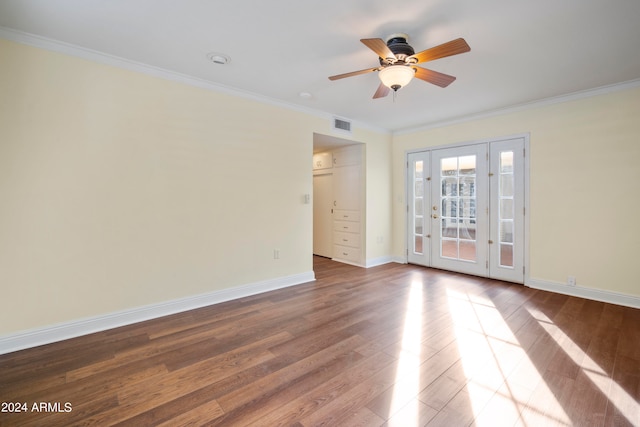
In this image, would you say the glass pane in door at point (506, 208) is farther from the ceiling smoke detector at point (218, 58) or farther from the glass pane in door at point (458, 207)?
the ceiling smoke detector at point (218, 58)

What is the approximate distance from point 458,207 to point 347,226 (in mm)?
2058

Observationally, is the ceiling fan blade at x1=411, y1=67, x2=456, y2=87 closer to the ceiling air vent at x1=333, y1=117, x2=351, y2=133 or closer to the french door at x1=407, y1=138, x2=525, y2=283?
the ceiling air vent at x1=333, y1=117, x2=351, y2=133

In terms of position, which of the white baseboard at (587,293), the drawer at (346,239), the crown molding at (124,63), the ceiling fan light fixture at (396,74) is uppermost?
the crown molding at (124,63)

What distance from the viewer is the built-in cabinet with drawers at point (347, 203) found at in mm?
5445

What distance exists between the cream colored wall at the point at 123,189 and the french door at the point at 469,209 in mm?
2823

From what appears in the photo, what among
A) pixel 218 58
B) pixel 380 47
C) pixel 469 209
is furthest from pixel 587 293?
pixel 218 58

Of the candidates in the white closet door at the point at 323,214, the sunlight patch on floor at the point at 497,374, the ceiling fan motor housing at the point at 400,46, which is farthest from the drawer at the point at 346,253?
the ceiling fan motor housing at the point at 400,46

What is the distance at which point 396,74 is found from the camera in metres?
2.51

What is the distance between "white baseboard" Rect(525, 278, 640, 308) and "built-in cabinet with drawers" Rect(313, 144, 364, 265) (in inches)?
107

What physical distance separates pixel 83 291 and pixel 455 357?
339 cm

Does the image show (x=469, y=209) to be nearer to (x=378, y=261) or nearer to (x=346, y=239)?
(x=378, y=261)

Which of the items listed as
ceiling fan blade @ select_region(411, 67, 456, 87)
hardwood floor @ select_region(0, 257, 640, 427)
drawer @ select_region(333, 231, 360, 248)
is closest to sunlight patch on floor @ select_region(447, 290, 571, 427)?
hardwood floor @ select_region(0, 257, 640, 427)

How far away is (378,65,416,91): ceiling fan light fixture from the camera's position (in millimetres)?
2487

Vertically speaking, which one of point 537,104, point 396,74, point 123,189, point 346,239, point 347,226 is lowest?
point 346,239
